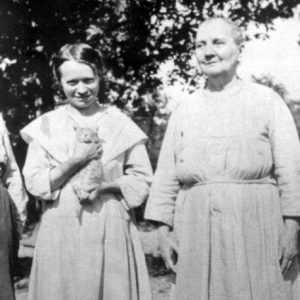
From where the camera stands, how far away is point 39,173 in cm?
407

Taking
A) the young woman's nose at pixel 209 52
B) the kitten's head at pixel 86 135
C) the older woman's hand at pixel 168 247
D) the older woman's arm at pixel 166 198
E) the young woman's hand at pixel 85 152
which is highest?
the young woman's nose at pixel 209 52

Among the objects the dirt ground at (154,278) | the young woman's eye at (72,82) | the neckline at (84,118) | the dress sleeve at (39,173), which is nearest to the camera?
the dress sleeve at (39,173)

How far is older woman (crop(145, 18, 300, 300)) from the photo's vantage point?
356 centimetres

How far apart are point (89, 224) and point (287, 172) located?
4.50ft

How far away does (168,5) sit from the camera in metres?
9.11

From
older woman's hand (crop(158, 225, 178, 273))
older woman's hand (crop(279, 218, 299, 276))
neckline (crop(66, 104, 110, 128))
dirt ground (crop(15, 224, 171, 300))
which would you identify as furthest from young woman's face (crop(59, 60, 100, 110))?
dirt ground (crop(15, 224, 171, 300))

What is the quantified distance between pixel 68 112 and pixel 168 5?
5307 mm

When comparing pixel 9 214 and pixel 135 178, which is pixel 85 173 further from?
pixel 9 214

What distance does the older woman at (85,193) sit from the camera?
155 inches

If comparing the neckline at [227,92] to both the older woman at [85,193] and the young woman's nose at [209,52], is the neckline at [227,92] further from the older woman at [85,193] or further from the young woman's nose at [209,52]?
the older woman at [85,193]

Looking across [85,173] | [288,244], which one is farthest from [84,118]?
[288,244]

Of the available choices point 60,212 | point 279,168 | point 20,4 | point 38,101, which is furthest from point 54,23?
point 279,168

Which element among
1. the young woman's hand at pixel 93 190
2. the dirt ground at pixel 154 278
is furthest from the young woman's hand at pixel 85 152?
the dirt ground at pixel 154 278

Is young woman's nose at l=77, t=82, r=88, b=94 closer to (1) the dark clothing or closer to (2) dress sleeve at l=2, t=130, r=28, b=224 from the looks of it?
(2) dress sleeve at l=2, t=130, r=28, b=224
